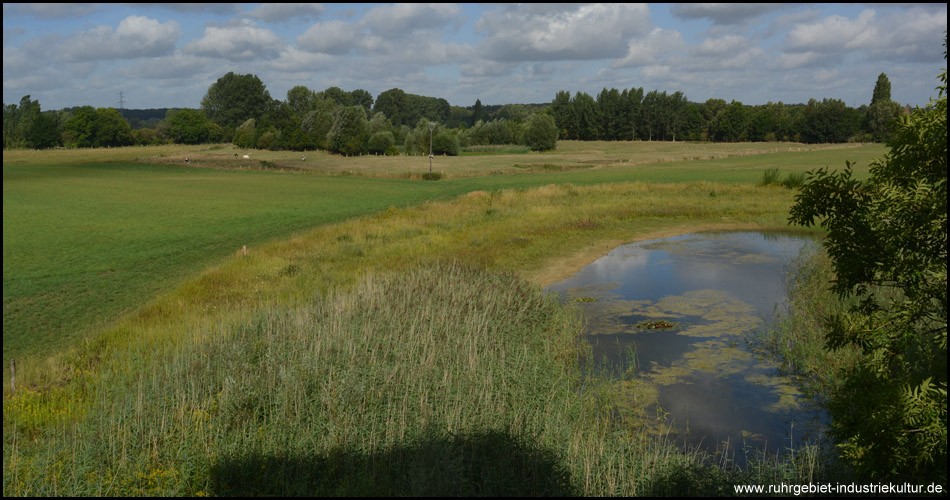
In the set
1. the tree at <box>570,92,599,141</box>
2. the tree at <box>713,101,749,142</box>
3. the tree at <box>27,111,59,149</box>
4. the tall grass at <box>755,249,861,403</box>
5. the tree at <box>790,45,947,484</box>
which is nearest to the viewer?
the tree at <box>790,45,947,484</box>

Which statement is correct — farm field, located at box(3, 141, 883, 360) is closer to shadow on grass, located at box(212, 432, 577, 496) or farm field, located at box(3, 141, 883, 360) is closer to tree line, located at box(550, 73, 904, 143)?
shadow on grass, located at box(212, 432, 577, 496)

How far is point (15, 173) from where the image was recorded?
2657 inches

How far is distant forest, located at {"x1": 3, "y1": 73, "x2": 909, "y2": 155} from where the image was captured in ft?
405

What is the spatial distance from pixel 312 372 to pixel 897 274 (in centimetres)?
802

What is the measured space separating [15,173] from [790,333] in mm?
77780

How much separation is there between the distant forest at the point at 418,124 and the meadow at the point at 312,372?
90.3 m

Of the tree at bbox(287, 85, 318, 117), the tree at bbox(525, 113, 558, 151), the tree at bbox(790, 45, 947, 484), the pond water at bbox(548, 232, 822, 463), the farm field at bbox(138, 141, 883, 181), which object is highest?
the tree at bbox(287, 85, 318, 117)

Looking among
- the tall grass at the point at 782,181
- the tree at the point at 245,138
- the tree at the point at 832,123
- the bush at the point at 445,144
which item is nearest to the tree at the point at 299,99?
the tree at the point at 245,138

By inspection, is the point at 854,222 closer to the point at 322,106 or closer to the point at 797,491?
the point at 797,491

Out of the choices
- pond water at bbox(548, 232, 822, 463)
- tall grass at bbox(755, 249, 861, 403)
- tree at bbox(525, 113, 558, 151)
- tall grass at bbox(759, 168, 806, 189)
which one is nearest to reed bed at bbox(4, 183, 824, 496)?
pond water at bbox(548, 232, 822, 463)

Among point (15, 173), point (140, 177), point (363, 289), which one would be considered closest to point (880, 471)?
point (363, 289)

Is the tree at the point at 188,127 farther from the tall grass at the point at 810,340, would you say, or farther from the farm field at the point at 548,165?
the tall grass at the point at 810,340

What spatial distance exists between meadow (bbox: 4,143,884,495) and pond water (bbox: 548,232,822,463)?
0.88 meters

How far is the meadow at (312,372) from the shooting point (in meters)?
7.53
